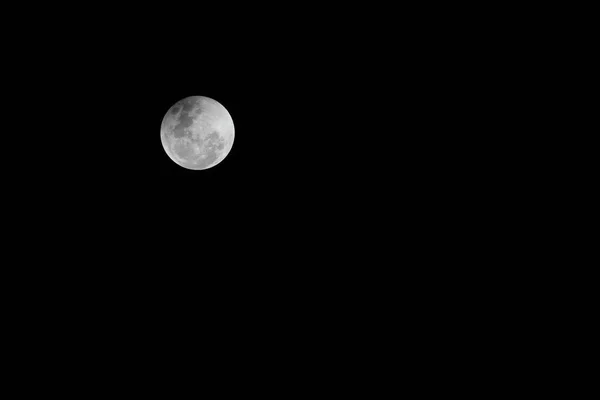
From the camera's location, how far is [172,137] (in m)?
3.54

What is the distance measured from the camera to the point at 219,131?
355 cm

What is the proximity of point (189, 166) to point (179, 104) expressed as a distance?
631 millimetres

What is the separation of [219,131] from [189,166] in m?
0.47

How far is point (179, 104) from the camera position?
361 centimetres

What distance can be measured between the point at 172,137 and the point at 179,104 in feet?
1.17

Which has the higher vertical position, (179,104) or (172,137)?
(179,104)

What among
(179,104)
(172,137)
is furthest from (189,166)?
(179,104)

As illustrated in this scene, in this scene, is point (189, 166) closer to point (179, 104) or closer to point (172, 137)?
point (172, 137)

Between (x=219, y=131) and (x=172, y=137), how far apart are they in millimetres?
466

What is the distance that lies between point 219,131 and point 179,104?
0.51 m

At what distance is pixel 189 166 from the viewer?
3.63 metres

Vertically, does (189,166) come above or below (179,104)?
below
